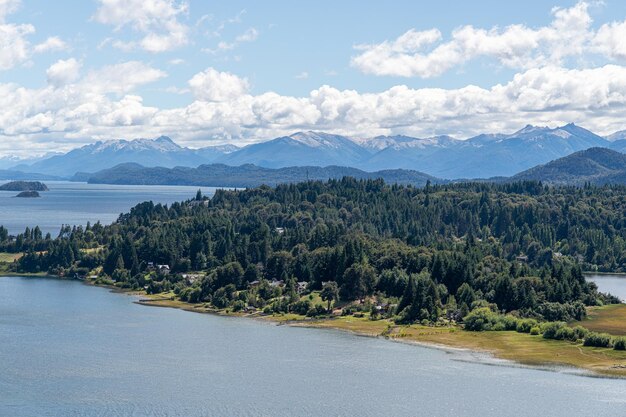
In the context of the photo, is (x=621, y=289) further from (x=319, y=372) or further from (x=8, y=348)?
(x=8, y=348)

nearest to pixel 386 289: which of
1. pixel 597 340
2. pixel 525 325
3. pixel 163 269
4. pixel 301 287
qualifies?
pixel 301 287

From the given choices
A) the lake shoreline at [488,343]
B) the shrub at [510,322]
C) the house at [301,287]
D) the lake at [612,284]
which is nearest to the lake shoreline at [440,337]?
the lake shoreline at [488,343]

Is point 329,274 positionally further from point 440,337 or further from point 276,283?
point 440,337

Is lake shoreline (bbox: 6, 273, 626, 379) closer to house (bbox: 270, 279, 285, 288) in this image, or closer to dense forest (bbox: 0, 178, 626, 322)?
dense forest (bbox: 0, 178, 626, 322)

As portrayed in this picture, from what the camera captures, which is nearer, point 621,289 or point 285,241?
point 621,289

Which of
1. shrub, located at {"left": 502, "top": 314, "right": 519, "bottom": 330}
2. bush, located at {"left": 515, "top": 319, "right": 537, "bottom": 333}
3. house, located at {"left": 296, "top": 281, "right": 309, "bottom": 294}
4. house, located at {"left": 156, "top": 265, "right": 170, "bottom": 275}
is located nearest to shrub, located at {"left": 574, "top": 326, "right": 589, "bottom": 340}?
bush, located at {"left": 515, "top": 319, "right": 537, "bottom": 333}

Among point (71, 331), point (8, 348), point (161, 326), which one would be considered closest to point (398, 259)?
point (161, 326)

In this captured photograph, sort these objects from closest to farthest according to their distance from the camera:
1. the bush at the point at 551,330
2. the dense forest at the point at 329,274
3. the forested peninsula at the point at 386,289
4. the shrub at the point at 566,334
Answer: the shrub at the point at 566,334 < the bush at the point at 551,330 < the forested peninsula at the point at 386,289 < the dense forest at the point at 329,274

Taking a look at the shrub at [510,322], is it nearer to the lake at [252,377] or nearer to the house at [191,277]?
the lake at [252,377]
